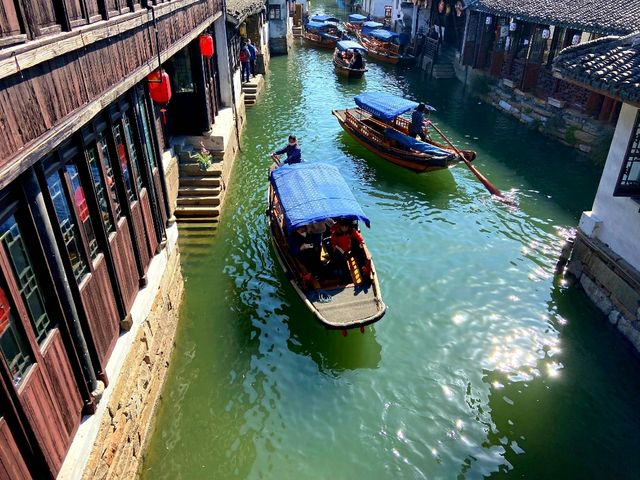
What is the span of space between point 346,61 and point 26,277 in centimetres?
3053

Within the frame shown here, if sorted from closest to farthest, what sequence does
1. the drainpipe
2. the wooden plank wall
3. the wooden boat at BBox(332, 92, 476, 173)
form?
the wooden plank wall < the drainpipe < the wooden boat at BBox(332, 92, 476, 173)

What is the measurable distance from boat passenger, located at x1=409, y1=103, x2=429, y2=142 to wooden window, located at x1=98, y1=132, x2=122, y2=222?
13.4m

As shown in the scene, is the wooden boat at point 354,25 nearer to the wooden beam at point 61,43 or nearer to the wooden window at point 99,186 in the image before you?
the wooden beam at point 61,43

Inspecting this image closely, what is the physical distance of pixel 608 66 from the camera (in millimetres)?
9461

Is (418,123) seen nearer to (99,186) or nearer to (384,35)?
(99,186)

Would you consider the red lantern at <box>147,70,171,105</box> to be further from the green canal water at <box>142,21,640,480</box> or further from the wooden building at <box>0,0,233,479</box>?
the green canal water at <box>142,21,640,480</box>

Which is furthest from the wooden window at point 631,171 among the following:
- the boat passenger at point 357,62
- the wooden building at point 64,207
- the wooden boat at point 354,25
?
the wooden boat at point 354,25

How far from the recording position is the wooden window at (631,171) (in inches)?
384

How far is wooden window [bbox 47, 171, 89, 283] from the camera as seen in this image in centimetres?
580

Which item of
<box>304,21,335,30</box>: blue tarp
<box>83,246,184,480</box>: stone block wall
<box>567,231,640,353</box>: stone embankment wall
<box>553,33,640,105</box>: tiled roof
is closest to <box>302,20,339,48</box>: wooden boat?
<box>304,21,335,30</box>: blue tarp

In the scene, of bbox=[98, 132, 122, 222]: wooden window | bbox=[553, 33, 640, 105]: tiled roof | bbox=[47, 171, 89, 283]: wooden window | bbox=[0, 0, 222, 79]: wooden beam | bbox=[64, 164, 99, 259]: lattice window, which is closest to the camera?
bbox=[0, 0, 222, 79]: wooden beam

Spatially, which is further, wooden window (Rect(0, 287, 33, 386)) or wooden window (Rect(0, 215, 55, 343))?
wooden window (Rect(0, 215, 55, 343))

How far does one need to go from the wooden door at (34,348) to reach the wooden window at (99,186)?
5.92 feet

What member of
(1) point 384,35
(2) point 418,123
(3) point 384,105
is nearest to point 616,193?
(2) point 418,123
